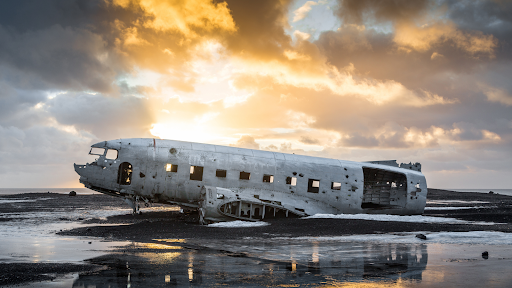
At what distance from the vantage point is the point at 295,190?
91.5 feet

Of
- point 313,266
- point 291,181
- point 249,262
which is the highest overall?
point 291,181

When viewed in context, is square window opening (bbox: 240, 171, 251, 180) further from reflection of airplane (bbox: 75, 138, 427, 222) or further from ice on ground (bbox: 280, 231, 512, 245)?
ice on ground (bbox: 280, 231, 512, 245)

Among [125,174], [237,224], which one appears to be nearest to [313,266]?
[237,224]

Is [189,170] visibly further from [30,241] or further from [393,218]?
[393,218]

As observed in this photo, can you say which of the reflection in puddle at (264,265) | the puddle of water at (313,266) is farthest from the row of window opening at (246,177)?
the reflection in puddle at (264,265)

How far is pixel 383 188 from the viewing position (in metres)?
33.4

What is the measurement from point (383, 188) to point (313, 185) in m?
8.35

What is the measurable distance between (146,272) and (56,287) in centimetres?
213

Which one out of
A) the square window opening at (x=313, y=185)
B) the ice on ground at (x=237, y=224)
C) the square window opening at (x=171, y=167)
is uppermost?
the square window opening at (x=171, y=167)

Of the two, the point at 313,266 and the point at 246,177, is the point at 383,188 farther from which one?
the point at 313,266

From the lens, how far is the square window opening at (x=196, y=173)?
25.8 m

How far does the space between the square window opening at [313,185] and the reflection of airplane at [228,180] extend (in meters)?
0.07

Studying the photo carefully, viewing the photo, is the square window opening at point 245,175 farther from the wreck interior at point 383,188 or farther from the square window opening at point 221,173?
the wreck interior at point 383,188

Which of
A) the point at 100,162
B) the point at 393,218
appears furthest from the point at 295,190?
the point at 100,162
